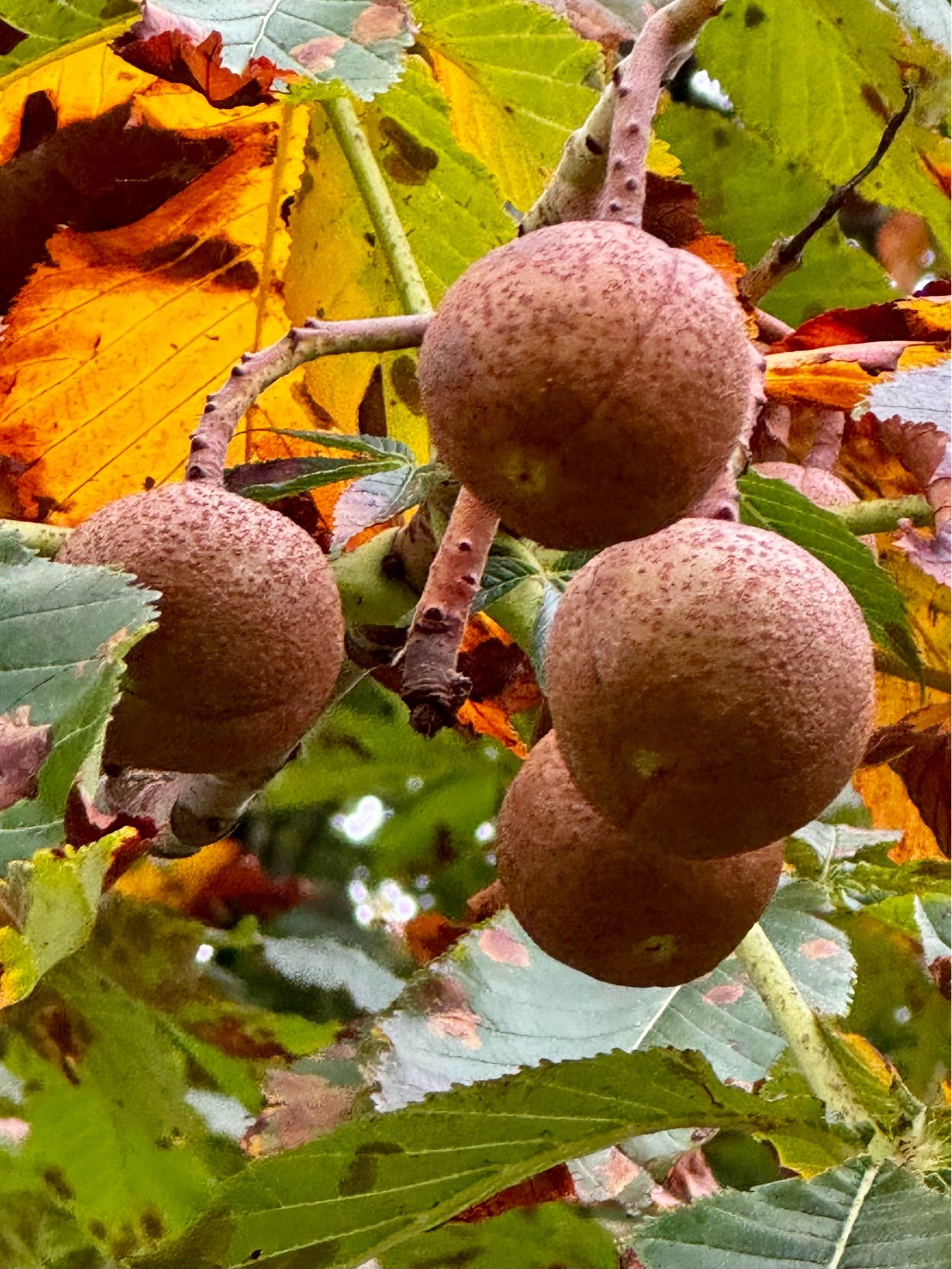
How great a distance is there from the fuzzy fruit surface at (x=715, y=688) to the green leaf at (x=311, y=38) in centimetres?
34

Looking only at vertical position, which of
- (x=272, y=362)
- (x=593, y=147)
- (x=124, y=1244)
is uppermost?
(x=593, y=147)

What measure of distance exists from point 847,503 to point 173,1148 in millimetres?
697

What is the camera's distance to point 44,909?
0.57m

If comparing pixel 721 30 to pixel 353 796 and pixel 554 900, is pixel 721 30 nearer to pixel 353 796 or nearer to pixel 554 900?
pixel 353 796

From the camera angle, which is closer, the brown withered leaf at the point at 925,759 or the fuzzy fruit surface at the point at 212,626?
the fuzzy fruit surface at the point at 212,626

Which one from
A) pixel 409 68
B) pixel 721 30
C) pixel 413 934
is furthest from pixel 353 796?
pixel 721 30

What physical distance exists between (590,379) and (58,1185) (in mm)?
846

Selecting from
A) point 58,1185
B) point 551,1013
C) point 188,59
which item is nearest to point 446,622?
point 551,1013

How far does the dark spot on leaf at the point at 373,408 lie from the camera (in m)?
1.27

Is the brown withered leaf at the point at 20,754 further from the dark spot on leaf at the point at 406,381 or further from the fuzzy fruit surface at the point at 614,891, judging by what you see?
the dark spot on leaf at the point at 406,381

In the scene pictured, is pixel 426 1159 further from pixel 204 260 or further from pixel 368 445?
pixel 204 260

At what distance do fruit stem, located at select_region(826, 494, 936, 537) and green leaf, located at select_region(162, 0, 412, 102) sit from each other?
0.47 m

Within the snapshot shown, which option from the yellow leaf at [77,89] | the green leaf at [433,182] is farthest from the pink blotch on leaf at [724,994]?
the yellow leaf at [77,89]

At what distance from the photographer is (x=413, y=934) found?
4.28 ft
